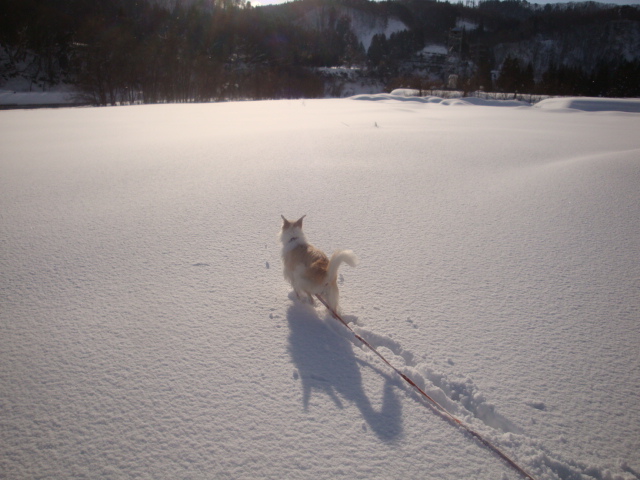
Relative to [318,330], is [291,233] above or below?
above

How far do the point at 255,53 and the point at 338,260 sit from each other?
44823 mm

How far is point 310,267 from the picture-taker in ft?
6.75

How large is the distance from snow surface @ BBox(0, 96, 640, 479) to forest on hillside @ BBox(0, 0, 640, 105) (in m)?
27.5

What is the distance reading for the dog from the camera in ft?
6.27

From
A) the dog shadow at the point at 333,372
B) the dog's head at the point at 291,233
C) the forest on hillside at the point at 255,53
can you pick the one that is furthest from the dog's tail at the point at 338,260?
the forest on hillside at the point at 255,53

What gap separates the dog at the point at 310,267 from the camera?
1.91 metres

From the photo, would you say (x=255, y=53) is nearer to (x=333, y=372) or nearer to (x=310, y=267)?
(x=310, y=267)

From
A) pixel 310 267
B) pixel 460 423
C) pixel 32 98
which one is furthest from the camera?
pixel 32 98

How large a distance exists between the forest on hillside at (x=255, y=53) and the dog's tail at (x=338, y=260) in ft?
95.5

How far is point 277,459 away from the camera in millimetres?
1238

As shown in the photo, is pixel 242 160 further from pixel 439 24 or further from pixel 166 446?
pixel 439 24

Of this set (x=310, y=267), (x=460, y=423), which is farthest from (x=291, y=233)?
(x=460, y=423)

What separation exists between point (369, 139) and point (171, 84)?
2654cm

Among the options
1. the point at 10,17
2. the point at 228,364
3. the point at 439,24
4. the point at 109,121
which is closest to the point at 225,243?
the point at 228,364
